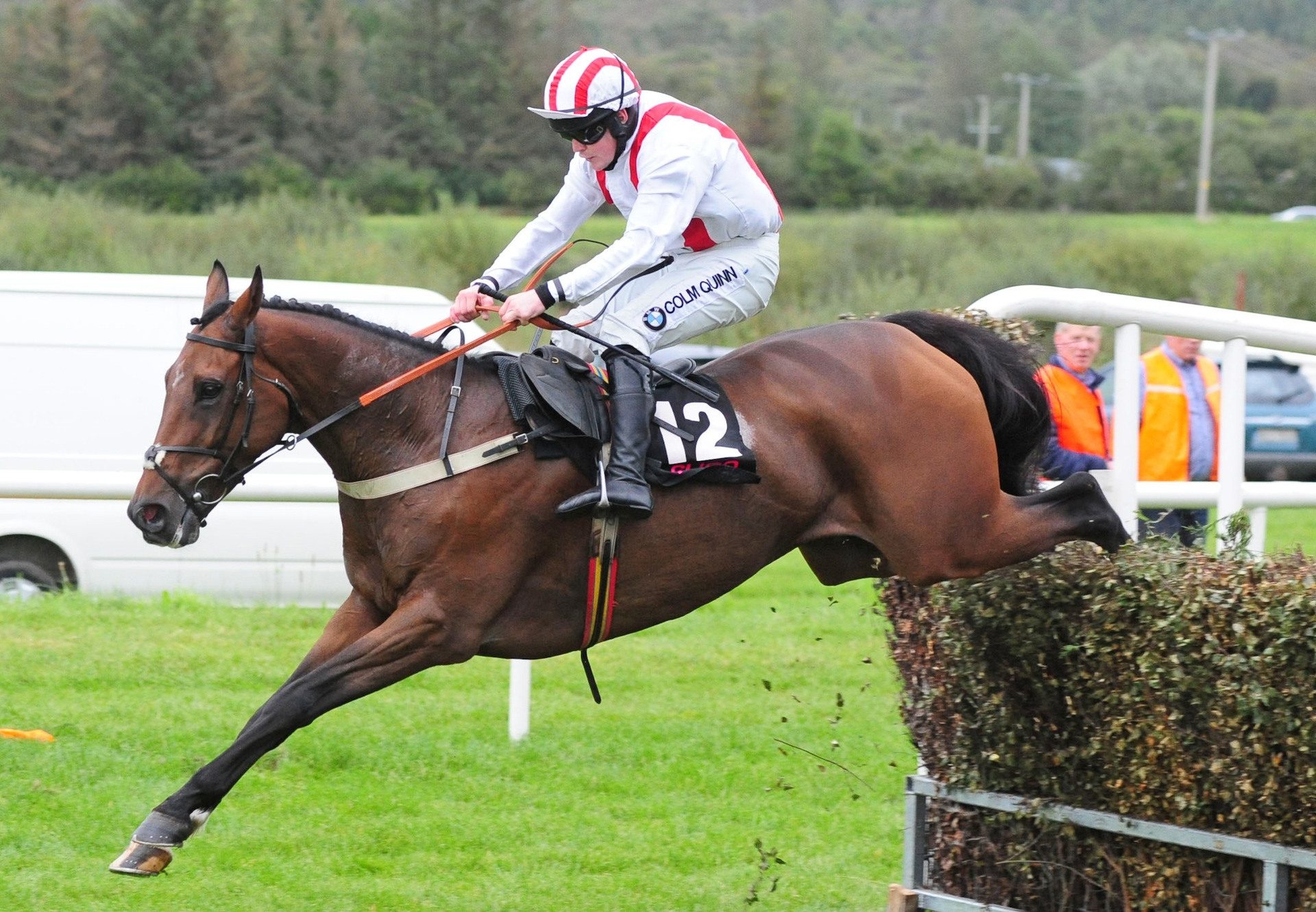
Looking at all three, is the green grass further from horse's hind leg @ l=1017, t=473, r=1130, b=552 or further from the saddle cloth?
the saddle cloth

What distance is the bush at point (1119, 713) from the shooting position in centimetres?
340

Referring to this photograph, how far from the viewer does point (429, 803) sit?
5.30 m

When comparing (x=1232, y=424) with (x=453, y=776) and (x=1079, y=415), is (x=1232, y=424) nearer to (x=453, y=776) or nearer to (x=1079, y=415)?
(x=1079, y=415)

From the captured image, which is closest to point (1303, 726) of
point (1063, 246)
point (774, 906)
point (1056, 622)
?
point (1056, 622)

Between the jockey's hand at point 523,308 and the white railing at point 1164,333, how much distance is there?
4.38 ft

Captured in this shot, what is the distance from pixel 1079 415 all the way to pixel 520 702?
2439mm

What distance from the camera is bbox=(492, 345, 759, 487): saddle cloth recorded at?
4.08 metres

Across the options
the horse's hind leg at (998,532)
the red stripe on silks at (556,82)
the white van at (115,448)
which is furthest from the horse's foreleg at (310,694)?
the white van at (115,448)

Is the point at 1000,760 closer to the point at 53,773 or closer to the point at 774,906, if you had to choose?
the point at 774,906

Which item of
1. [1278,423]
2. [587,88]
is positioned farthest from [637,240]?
[1278,423]

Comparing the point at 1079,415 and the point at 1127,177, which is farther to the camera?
the point at 1127,177

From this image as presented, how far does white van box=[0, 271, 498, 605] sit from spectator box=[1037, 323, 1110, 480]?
3.90 meters

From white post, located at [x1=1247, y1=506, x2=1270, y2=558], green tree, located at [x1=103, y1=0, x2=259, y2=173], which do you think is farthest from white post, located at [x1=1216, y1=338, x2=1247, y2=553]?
green tree, located at [x1=103, y1=0, x2=259, y2=173]

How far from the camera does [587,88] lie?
4.12m
